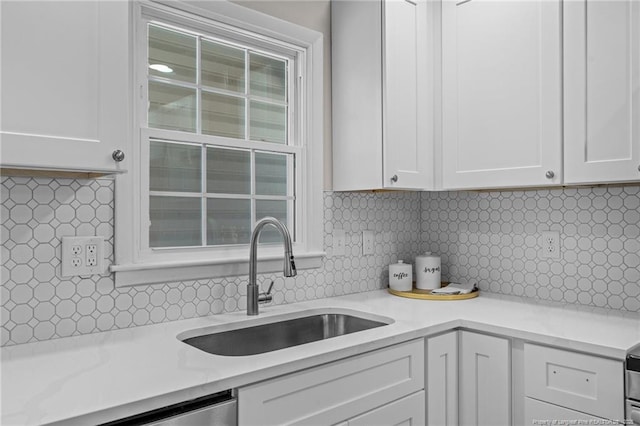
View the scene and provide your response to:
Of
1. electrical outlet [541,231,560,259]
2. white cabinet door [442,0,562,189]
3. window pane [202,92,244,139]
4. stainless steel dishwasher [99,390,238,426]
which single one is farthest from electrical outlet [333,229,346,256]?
stainless steel dishwasher [99,390,238,426]

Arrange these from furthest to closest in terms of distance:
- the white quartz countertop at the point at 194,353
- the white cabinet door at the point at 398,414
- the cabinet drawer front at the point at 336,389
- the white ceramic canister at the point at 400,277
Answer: the white ceramic canister at the point at 400,277 < the white cabinet door at the point at 398,414 < the cabinet drawer front at the point at 336,389 < the white quartz countertop at the point at 194,353

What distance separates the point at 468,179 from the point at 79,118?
5.38 feet

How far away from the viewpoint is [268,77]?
2.29 m

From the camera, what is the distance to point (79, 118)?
133 cm

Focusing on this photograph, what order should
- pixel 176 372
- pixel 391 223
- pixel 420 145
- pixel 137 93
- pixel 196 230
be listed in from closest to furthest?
pixel 176 372
pixel 137 93
pixel 196 230
pixel 420 145
pixel 391 223

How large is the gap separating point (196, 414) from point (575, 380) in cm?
123

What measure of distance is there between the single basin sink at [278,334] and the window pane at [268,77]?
102 centimetres

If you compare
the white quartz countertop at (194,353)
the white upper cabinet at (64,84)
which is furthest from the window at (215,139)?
the white upper cabinet at (64,84)

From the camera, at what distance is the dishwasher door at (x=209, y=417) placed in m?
1.19

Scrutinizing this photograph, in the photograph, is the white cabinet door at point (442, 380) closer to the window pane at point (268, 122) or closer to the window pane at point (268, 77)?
the window pane at point (268, 122)

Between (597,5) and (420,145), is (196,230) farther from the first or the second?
(597,5)

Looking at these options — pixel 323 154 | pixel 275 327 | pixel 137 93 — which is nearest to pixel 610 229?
pixel 323 154

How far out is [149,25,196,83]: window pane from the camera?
76.1 inches

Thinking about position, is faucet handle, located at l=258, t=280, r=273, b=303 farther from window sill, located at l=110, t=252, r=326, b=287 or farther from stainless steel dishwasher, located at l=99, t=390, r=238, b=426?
stainless steel dishwasher, located at l=99, t=390, r=238, b=426
